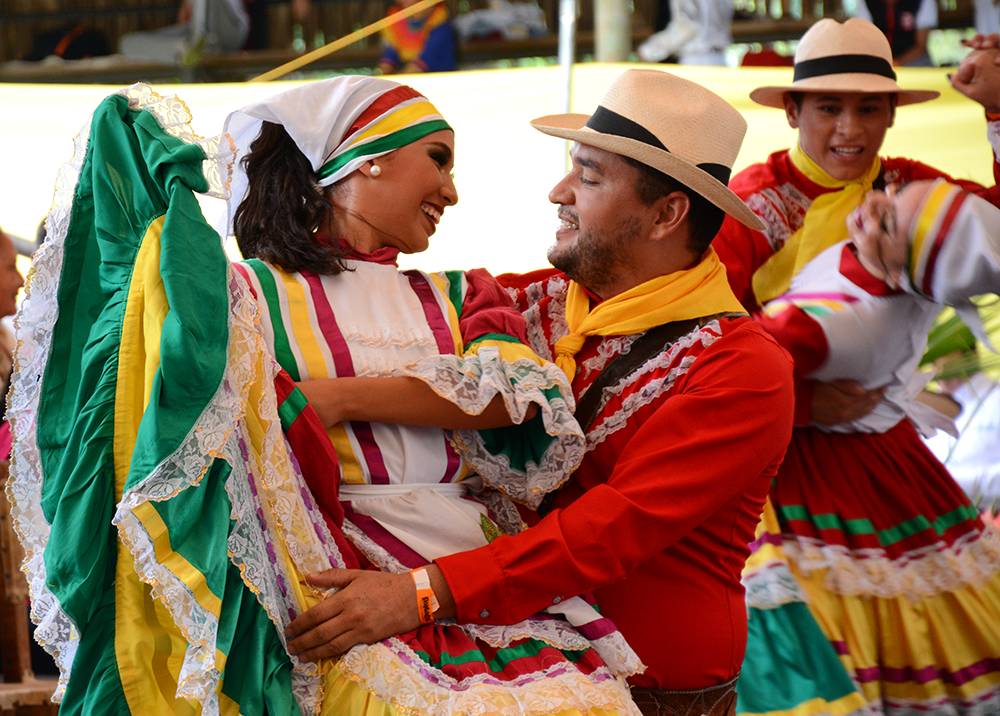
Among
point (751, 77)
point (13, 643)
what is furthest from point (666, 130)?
point (751, 77)

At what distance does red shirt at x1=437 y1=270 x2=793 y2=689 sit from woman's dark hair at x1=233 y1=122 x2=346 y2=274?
0.60 meters

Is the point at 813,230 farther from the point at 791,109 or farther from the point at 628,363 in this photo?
the point at 628,363

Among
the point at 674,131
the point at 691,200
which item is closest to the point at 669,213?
the point at 691,200

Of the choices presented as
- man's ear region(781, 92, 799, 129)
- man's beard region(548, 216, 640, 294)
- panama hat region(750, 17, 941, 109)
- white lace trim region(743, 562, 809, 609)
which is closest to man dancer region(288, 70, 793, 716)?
man's beard region(548, 216, 640, 294)

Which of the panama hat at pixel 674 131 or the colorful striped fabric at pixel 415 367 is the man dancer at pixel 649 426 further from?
the colorful striped fabric at pixel 415 367

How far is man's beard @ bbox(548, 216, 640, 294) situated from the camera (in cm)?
211

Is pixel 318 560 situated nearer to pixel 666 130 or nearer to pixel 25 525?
pixel 25 525

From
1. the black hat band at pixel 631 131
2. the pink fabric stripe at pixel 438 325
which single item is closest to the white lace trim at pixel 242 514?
the pink fabric stripe at pixel 438 325

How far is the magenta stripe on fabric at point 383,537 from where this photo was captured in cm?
171

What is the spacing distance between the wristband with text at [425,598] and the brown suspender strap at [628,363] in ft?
1.39

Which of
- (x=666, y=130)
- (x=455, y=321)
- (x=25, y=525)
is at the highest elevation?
(x=666, y=130)

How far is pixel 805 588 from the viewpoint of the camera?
2611 millimetres

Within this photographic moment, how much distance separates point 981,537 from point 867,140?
114 centimetres

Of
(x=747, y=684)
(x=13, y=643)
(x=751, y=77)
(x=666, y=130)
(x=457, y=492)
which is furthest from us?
(x=751, y=77)
